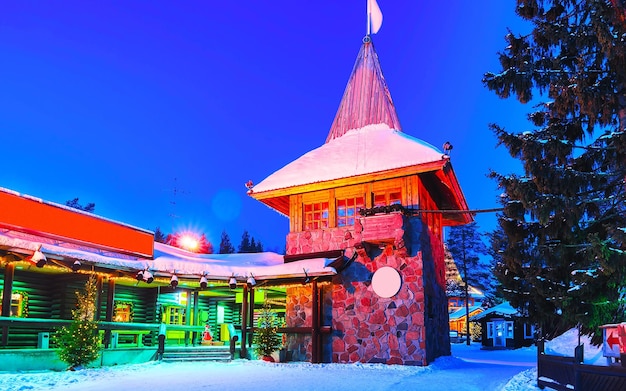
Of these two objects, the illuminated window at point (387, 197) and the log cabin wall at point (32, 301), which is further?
the illuminated window at point (387, 197)

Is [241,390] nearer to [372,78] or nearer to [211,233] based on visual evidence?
[372,78]

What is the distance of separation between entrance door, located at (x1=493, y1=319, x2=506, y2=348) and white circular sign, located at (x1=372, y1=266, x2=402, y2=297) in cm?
2575

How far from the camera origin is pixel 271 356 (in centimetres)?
1834

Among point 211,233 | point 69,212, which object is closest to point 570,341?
point 69,212

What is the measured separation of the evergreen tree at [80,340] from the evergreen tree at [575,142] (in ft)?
37.0

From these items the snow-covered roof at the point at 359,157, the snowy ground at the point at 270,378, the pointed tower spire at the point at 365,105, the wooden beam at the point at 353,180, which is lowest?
the snowy ground at the point at 270,378

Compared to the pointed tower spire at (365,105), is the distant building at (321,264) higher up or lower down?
lower down

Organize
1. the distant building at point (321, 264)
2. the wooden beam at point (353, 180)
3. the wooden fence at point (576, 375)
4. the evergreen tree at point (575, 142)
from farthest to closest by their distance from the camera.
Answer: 1. the wooden beam at point (353, 180)
2. the distant building at point (321, 264)
3. the evergreen tree at point (575, 142)
4. the wooden fence at point (576, 375)

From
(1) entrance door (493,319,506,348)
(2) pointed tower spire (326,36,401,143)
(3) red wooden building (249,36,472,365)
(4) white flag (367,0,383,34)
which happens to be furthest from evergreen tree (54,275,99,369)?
Answer: (1) entrance door (493,319,506,348)

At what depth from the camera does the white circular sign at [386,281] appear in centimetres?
1772

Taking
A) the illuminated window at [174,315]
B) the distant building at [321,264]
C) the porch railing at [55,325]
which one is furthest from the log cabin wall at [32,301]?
the illuminated window at [174,315]

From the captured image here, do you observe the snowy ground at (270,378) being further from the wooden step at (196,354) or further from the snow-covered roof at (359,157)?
the snow-covered roof at (359,157)

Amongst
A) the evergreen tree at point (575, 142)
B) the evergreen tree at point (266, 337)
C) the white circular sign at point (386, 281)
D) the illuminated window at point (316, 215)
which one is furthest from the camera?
the illuminated window at point (316, 215)

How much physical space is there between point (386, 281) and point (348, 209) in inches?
119
